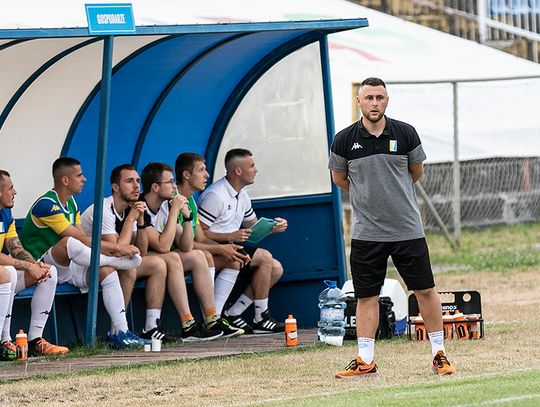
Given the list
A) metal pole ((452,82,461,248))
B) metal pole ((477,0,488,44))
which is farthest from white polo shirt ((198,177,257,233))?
metal pole ((477,0,488,44))

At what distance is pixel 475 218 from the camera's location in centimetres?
2177

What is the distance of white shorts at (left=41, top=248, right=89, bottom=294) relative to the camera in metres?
11.9

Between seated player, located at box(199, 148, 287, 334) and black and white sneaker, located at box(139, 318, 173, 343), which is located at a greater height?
seated player, located at box(199, 148, 287, 334)

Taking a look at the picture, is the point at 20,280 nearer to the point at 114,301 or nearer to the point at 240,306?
the point at 114,301

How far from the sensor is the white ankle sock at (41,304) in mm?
11445

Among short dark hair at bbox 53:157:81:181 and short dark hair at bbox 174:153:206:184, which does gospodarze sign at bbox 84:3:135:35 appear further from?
short dark hair at bbox 174:153:206:184

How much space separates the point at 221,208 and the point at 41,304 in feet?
6.95

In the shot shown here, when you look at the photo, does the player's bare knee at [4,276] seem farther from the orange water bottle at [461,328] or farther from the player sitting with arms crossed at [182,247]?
the orange water bottle at [461,328]

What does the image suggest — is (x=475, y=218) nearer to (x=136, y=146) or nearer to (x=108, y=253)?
(x=136, y=146)

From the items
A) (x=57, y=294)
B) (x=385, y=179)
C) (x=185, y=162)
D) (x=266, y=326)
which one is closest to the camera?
(x=385, y=179)

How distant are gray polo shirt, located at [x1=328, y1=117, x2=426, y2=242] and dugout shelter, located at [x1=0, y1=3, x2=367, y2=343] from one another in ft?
8.27

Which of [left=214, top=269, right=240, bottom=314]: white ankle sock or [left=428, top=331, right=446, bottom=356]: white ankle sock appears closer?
[left=428, top=331, right=446, bottom=356]: white ankle sock

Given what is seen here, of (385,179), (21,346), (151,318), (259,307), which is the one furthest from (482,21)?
(385,179)

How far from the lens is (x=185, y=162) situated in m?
12.8
